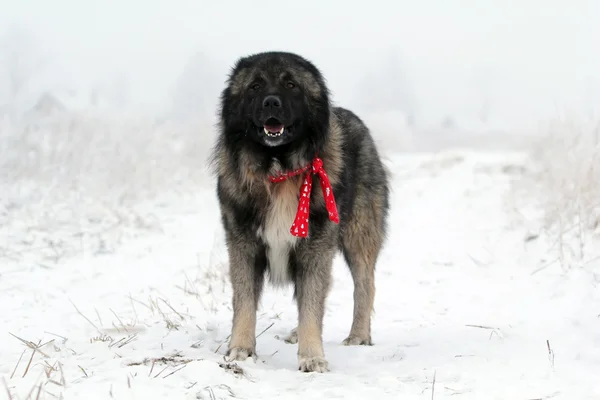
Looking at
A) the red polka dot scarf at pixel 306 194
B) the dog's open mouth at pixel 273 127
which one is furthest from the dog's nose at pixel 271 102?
the red polka dot scarf at pixel 306 194

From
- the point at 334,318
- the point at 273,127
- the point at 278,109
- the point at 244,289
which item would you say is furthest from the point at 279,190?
the point at 334,318

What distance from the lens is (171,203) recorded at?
1276 cm

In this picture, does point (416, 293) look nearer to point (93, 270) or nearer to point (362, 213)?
point (362, 213)

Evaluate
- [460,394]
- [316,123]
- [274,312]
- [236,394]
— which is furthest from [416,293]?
[236,394]

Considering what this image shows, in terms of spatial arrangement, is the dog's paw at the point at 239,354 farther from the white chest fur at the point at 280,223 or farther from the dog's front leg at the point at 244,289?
the white chest fur at the point at 280,223

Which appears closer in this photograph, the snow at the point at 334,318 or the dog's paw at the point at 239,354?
the snow at the point at 334,318

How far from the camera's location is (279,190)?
3.98 metres

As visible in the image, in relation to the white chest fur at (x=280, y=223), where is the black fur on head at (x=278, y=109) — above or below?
above

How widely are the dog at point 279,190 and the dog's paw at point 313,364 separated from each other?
20 mm

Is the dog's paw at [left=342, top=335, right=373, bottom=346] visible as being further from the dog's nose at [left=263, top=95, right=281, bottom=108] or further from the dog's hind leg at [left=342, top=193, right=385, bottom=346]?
the dog's nose at [left=263, top=95, right=281, bottom=108]

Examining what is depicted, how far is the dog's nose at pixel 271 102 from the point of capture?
3650mm

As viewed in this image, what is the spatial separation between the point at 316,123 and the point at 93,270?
513cm

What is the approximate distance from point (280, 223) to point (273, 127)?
2.02ft

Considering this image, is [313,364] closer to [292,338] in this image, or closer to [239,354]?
[239,354]
